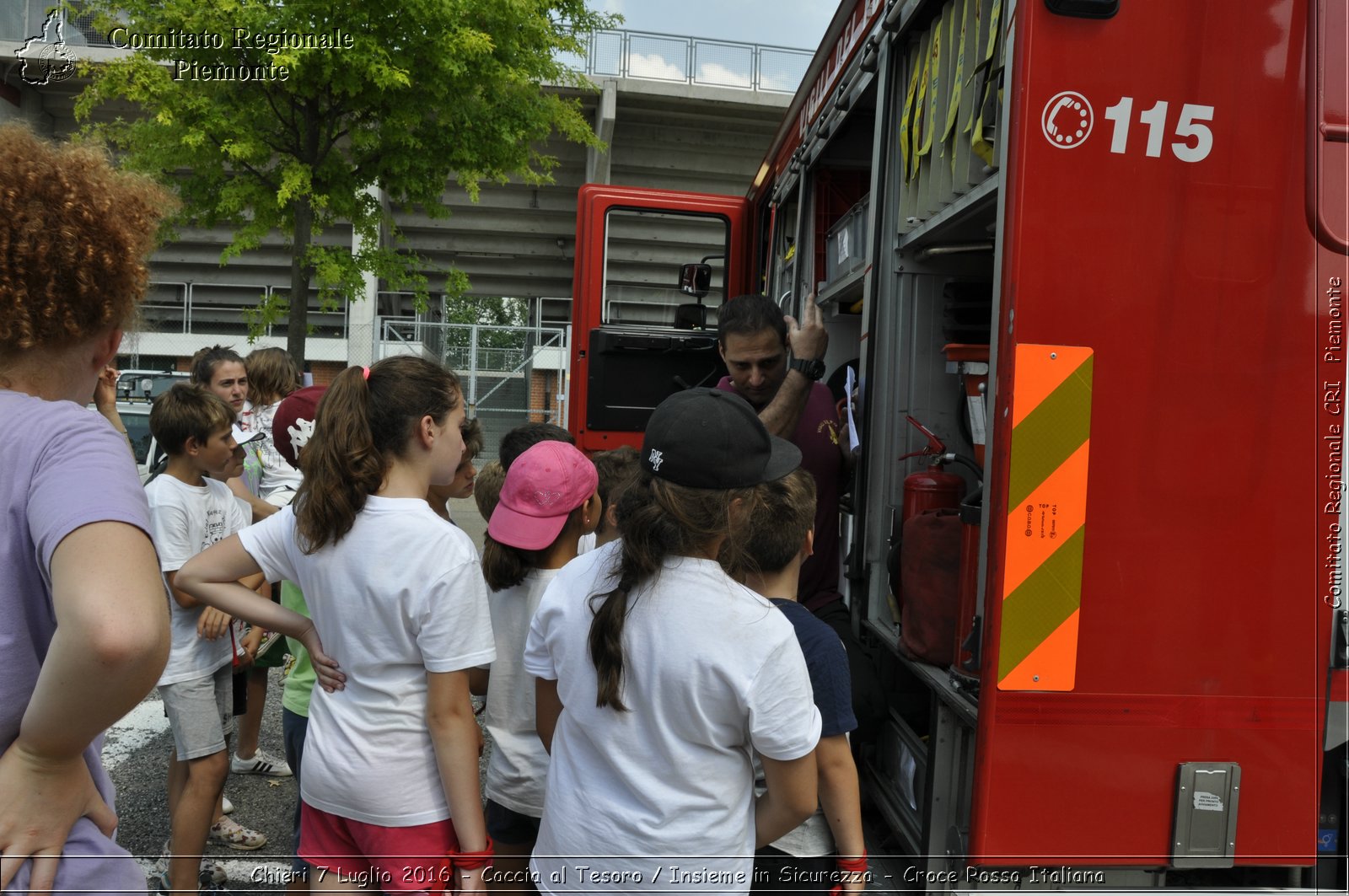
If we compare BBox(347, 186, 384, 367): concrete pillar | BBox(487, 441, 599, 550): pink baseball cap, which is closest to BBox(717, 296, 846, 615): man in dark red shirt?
BBox(487, 441, 599, 550): pink baseball cap

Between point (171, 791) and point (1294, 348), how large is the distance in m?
3.52

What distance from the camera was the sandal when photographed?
353 cm

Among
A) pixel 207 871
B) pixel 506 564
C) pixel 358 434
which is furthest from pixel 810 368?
pixel 207 871

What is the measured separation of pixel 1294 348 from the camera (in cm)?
224

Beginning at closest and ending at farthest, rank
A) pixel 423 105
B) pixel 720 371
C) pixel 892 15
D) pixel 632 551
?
pixel 632 551 → pixel 892 15 → pixel 720 371 → pixel 423 105

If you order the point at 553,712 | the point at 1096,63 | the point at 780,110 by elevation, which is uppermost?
the point at 780,110

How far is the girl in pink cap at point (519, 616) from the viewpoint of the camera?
2.41 m

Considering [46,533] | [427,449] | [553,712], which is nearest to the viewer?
[46,533]

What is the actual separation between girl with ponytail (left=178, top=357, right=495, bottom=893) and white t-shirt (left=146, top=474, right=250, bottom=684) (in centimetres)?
118

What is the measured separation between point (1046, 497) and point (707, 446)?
3.05 feet

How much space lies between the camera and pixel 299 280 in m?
10.4

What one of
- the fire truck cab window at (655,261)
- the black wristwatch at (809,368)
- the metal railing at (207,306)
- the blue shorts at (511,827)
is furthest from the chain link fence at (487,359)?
the blue shorts at (511,827)

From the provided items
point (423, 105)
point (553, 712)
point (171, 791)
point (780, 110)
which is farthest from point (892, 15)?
point (780, 110)

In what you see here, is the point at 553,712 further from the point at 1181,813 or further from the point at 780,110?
the point at 780,110
